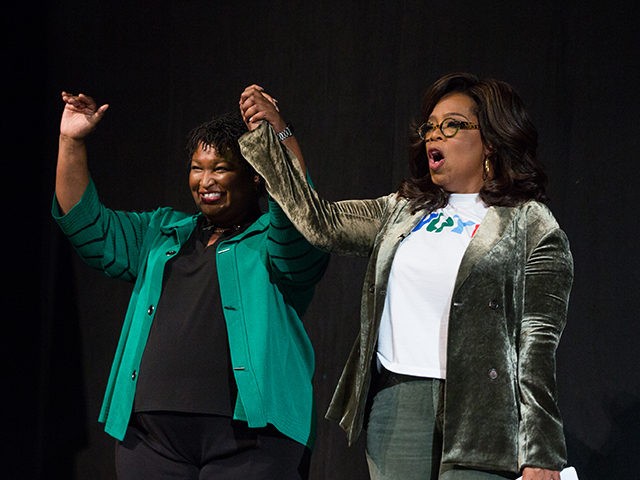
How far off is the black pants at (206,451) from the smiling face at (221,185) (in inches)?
18.9

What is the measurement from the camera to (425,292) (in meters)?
1.98

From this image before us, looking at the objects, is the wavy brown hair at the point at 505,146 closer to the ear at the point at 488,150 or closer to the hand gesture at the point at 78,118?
the ear at the point at 488,150

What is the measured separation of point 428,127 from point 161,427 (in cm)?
87

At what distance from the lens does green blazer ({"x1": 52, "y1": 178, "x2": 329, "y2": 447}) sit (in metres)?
2.15

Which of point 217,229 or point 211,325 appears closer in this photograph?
point 211,325

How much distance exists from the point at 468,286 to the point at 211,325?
600 millimetres

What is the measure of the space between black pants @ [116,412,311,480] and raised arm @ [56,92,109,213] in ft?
1.83

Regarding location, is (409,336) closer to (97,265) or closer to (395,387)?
(395,387)

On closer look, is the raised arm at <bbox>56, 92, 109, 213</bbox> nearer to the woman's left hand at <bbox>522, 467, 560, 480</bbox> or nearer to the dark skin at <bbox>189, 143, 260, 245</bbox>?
the dark skin at <bbox>189, 143, 260, 245</bbox>

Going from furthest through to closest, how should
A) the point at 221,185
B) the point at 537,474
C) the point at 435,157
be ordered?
1. the point at 221,185
2. the point at 435,157
3. the point at 537,474

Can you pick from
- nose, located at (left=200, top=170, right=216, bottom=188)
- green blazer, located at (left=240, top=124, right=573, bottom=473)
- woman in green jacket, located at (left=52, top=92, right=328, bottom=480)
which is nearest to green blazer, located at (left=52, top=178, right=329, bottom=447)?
woman in green jacket, located at (left=52, top=92, right=328, bottom=480)

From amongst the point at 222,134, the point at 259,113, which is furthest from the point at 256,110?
the point at 222,134

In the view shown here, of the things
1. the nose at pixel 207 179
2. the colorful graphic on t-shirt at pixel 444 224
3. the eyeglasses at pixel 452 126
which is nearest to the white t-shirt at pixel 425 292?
the colorful graphic on t-shirt at pixel 444 224

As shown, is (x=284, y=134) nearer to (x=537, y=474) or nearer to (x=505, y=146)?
(x=505, y=146)
